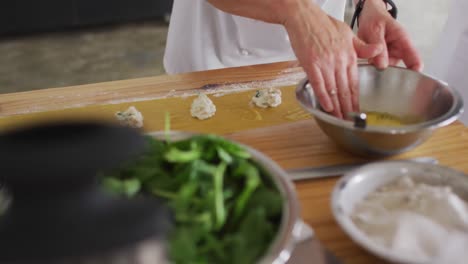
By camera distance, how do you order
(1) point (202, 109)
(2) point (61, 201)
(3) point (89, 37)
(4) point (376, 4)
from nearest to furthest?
(2) point (61, 201)
(1) point (202, 109)
(4) point (376, 4)
(3) point (89, 37)

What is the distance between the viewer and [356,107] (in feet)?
2.95

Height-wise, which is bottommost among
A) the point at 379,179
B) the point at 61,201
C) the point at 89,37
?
the point at 89,37

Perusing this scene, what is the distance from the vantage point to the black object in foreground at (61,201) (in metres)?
0.40

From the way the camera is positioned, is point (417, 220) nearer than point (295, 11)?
Yes

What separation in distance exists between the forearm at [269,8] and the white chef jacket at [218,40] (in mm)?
263

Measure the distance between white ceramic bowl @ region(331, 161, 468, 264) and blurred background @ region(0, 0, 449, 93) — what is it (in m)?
2.24

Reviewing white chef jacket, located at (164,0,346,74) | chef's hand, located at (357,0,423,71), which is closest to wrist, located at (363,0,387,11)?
chef's hand, located at (357,0,423,71)

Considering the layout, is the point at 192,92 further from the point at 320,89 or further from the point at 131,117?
the point at 320,89

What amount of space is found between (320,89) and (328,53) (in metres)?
0.07

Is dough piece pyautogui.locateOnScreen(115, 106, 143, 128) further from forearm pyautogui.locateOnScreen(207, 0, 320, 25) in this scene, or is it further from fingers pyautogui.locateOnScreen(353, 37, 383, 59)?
fingers pyautogui.locateOnScreen(353, 37, 383, 59)

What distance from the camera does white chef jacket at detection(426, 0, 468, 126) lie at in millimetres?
1374

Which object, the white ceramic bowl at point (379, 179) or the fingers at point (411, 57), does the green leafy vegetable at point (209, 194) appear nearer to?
the white ceramic bowl at point (379, 179)

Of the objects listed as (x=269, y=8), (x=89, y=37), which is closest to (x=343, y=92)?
(x=269, y=8)

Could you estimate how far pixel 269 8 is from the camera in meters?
0.99
